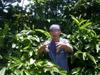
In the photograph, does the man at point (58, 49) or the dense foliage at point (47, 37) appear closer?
the man at point (58, 49)

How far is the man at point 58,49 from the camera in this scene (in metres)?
5.07

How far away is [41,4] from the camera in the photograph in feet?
22.2

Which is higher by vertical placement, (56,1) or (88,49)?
(56,1)

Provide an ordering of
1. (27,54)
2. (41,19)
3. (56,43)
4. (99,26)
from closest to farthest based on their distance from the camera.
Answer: (56,43) < (27,54) < (99,26) < (41,19)

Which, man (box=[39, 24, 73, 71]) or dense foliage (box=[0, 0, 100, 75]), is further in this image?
dense foliage (box=[0, 0, 100, 75])

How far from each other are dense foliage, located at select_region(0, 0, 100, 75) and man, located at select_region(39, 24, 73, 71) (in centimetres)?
13

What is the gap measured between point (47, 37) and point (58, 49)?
67 centimetres

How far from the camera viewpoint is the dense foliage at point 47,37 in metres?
5.28

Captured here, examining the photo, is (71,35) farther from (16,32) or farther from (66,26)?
(16,32)

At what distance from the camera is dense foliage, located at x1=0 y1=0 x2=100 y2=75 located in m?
5.28

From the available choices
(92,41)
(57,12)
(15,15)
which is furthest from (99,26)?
(15,15)

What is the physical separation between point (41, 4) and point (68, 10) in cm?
53

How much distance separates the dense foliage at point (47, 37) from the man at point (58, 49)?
0.13 metres

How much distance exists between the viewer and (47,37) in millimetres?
5695
